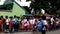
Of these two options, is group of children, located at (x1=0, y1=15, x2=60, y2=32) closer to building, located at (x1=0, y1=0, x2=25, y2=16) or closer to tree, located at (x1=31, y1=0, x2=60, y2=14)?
building, located at (x1=0, y1=0, x2=25, y2=16)

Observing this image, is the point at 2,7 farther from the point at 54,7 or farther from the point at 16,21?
the point at 16,21

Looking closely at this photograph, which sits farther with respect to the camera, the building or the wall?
the wall

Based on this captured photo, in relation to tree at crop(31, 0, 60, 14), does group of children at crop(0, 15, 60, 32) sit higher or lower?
lower

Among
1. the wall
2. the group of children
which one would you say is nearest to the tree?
the wall

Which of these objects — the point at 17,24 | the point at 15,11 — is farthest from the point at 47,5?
the point at 17,24

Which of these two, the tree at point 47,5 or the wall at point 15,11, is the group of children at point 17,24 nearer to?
the wall at point 15,11

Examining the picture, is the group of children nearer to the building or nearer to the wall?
Answer: the building

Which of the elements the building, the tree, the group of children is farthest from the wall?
the group of children

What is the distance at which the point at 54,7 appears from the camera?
198ft

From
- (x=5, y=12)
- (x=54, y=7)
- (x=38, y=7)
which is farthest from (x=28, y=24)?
(x=54, y=7)

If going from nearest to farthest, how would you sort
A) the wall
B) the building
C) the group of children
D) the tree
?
1. the group of children
2. the building
3. the wall
4. the tree

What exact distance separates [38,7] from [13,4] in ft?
26.0

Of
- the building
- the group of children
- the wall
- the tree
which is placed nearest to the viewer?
the group of children

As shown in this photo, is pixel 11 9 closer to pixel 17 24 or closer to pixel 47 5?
pixel 47 5
